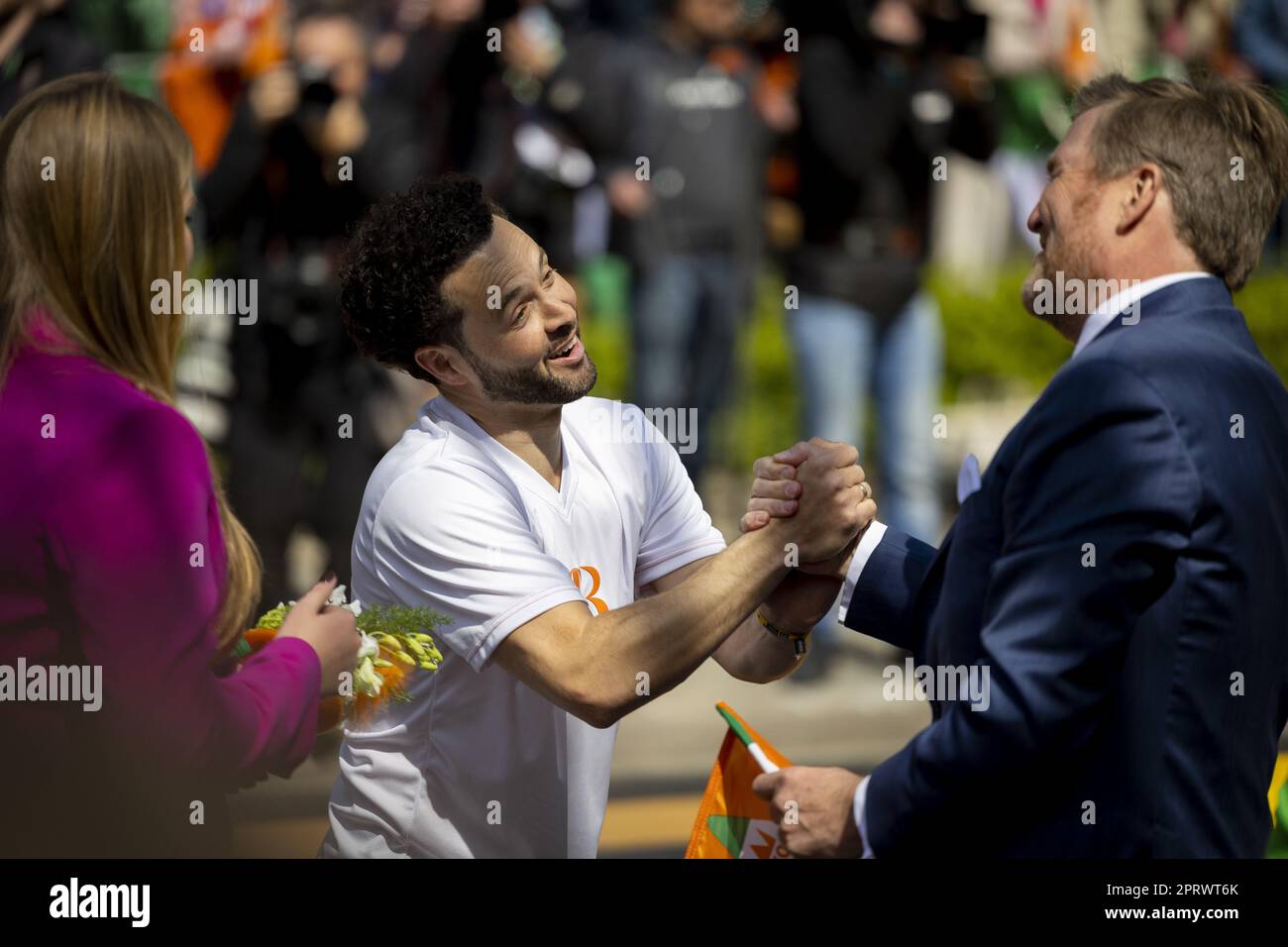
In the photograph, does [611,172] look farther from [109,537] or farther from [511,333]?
[109,537]

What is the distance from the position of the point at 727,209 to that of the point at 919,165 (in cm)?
93

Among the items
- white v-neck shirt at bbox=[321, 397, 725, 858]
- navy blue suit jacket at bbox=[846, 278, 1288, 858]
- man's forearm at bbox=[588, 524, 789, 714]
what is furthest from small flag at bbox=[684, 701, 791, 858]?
navy blue suit jacket at bbox=[846, 278, 1288, 858]

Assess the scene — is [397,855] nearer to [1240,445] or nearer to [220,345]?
[1240,445]

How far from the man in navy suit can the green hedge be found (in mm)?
5159

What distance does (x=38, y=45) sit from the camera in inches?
240

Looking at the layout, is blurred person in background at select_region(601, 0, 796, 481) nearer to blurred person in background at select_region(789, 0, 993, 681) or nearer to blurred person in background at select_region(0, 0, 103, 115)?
blurred person in background at select_region(789, 0, 993, 681)

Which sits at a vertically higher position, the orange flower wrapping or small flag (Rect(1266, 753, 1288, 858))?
the orange flower wrapping

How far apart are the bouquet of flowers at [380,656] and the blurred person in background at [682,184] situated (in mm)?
4311

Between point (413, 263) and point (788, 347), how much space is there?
5258mm

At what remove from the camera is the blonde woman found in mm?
2467

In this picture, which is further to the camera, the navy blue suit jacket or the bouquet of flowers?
the bouquet of flowers

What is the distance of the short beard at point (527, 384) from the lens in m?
2.94

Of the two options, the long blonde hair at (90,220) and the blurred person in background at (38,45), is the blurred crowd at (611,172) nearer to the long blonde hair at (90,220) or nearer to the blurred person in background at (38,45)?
the blurred person in background at (38,45)
